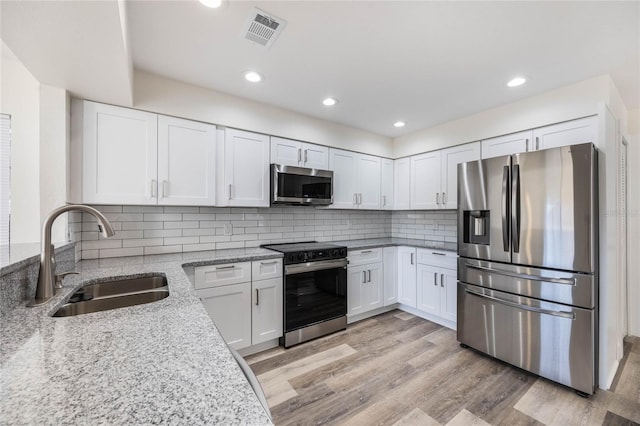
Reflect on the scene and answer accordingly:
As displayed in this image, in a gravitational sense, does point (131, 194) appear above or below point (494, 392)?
above

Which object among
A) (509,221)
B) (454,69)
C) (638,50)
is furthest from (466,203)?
(638,50)

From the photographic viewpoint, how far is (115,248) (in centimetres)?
243

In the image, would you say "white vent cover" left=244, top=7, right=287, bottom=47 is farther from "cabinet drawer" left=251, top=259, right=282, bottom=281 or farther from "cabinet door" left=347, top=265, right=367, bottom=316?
"cabinet door" left=347, top=265, right=367, bottom=316

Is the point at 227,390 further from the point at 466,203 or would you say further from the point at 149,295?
the point at 466,203

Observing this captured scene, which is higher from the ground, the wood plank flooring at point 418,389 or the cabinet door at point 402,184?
the cabinet door at point 402,184

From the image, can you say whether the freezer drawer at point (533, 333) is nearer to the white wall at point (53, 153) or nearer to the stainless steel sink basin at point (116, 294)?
the stainless steel sink basin at point (116, 294)

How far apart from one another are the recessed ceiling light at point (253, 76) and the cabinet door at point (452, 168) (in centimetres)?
239

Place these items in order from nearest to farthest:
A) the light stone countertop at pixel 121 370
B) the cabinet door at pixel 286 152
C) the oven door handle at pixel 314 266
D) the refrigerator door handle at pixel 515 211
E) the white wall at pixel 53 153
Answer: the light stone countertop at pixel 121 370 < the white wall at pixel 53 153 < the refrigerator door handle at pixel 515 211 < the oven door handle at pixel 314 266 < the cabinet door at pixel 286 152

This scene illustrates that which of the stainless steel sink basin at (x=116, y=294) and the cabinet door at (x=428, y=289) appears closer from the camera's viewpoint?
the stainless steel sink basin at (x=116, y=294)

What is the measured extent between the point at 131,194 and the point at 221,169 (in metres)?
0.78

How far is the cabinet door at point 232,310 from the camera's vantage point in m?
2.36

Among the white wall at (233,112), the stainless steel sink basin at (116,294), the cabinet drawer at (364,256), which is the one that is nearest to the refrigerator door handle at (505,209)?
the cabinet drawer at (364,256)

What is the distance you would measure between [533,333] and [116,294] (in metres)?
3.04

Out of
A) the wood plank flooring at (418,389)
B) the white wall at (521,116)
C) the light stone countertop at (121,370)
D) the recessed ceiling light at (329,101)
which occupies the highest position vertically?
the recessed ceiling light at (329,101)
